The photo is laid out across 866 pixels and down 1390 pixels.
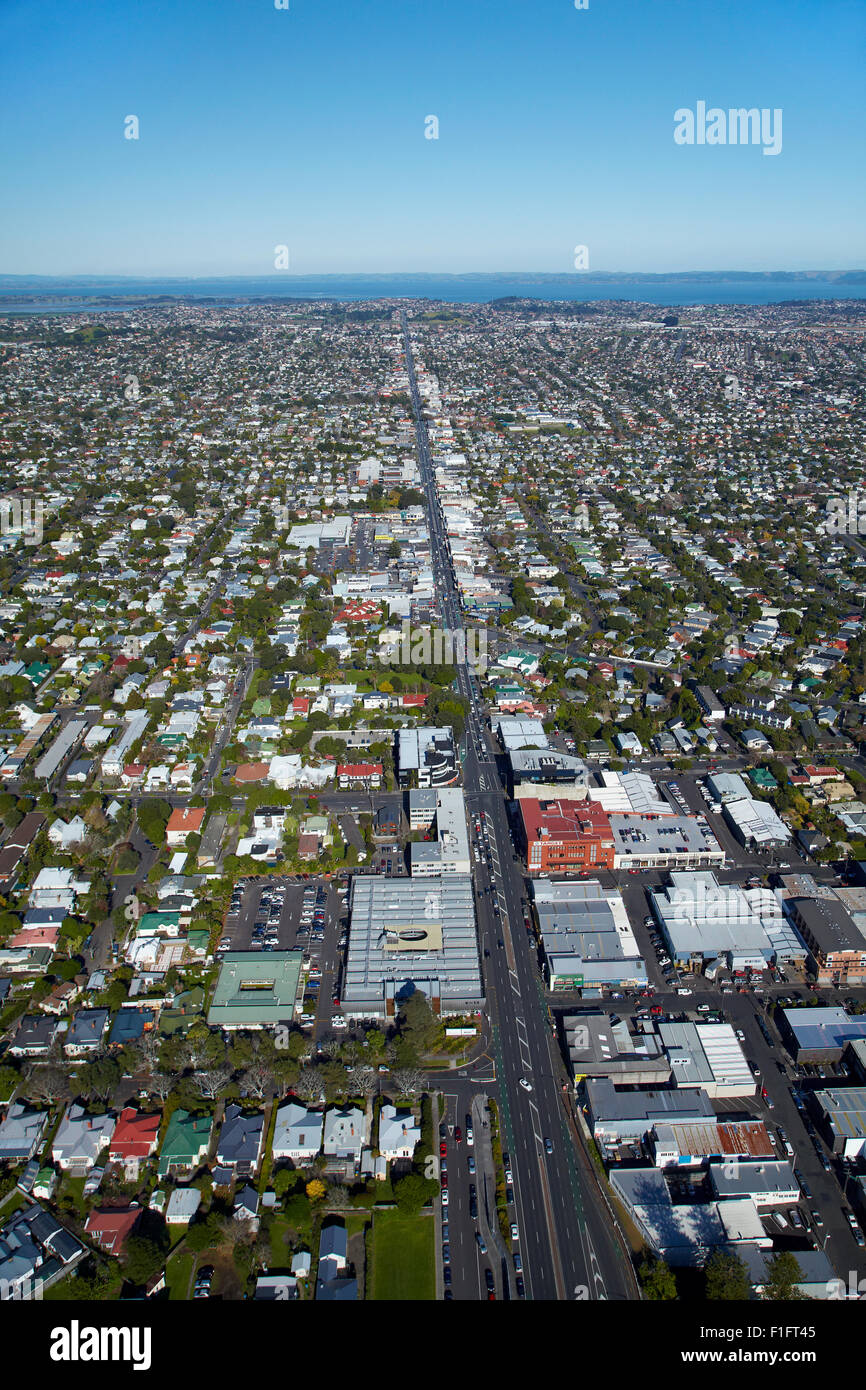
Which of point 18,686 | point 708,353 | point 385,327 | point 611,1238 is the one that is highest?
point 385,327

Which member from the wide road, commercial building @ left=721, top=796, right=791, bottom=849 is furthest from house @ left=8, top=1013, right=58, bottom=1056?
commercial building @ left=721, top=796, right=791, bottom=849

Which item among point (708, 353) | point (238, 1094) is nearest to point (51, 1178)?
point (238, 1094)

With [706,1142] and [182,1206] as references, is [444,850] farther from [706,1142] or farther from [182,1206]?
[182,1206]

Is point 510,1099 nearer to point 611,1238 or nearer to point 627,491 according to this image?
point 611,1238

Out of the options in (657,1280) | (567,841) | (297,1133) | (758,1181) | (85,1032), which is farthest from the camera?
(567,841)

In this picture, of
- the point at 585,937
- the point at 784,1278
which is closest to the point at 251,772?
the point at 585,937

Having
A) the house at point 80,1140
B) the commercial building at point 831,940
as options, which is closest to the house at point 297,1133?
the house at point 80,1140

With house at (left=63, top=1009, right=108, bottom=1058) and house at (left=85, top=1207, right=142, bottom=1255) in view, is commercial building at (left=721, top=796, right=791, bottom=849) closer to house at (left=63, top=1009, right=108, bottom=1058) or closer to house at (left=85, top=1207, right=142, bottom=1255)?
house at (left=63, top=1009, right=108, bottom=1058)
